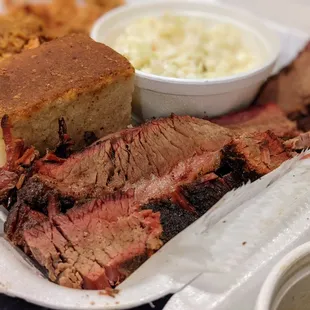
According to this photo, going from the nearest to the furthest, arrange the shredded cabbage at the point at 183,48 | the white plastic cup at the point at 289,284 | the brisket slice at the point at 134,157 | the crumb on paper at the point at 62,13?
the white plastic cup at the point at 289,284 → the brisket slice at the point at 134,157 → the shredded cabbage at the point at 183,48 → the crumb on paper at the point at 62,13

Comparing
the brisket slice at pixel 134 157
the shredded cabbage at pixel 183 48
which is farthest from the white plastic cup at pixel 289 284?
the shredded cabbage at pixel 183 48

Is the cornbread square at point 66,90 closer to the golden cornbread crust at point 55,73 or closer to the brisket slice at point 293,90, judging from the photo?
the golden cornbread crust at point 55,73

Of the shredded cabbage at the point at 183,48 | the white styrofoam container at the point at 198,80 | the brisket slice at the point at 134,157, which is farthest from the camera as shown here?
the shredded cabbage at the point at 183,48

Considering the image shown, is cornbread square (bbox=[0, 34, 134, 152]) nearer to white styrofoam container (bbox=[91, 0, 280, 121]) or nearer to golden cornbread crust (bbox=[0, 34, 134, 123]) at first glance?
golden cornbread crust (bbox=[0, 34, 134, 123])

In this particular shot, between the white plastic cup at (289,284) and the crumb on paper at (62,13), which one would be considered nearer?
the white plastic cup at (289,284)

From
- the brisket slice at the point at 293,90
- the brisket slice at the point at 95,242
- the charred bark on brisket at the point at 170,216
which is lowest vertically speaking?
the brisket slice at the point at 95,242

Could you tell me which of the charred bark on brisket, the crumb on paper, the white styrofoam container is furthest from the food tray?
the crumb on paper

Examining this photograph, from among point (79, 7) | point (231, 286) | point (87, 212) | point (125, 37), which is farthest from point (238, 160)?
point (79, 7)

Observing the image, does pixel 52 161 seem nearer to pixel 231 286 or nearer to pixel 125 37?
pixel 231 286
